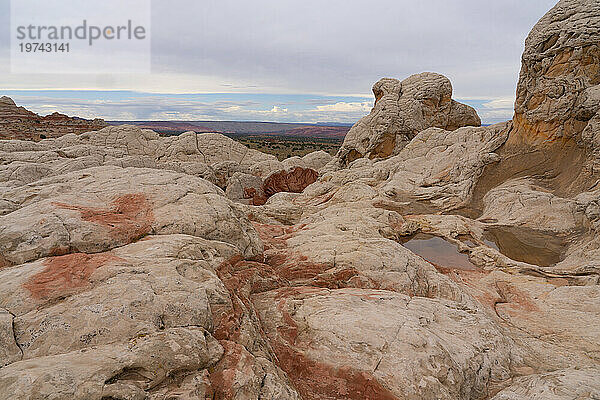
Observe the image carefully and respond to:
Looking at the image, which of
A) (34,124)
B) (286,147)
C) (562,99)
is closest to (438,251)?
(562,99)

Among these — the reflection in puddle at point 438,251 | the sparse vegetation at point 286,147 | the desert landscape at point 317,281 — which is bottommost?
the reflection in puddle at point 438,251

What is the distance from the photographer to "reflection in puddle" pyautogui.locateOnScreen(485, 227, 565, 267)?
41.3 ft

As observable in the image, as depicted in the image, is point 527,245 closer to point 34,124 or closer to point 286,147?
point 34,124

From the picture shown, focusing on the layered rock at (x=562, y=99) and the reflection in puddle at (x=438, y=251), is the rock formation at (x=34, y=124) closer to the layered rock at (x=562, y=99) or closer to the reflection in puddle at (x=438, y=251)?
the reflection in puddle at (x=438, y=251)

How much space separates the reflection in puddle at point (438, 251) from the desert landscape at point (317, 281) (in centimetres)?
8

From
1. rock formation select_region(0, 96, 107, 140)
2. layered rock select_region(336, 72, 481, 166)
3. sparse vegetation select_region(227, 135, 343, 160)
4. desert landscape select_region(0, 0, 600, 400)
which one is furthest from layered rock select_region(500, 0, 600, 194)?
rock formation select_region(0, 96, 107, 140)

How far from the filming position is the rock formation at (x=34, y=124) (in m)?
42.8

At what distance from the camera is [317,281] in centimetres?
751

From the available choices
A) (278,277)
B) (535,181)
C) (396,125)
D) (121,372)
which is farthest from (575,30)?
(121,372)

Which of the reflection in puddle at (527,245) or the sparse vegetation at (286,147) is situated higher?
the sparse vegetation at (286,147)

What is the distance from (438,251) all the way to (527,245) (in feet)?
12.7

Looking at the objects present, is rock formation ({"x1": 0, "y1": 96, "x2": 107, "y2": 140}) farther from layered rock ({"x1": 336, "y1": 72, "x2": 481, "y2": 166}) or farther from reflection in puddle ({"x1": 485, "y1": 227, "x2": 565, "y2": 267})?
reflection in puddle ({"x1": 485, "y1": 227, "x2": 565, "y2": 267})

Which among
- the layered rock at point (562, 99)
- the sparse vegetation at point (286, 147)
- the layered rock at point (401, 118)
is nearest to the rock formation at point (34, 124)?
the sparse vegetation at point (286, 147)

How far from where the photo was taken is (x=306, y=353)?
5.23 meters
